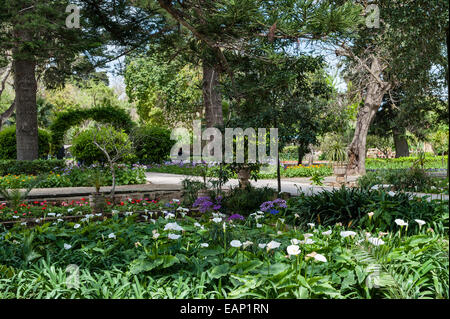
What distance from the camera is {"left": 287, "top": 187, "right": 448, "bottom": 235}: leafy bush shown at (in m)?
3.45

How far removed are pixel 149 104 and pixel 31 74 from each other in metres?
12.5

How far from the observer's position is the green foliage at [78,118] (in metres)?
13.1

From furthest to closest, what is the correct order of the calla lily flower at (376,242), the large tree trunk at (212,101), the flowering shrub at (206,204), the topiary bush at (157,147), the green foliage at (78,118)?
the topiary bush at (157,147) < the green foliage at (78,118) < the large tree trunk at (212,101) < the flowering shrub at (206,204) < the calla lily flower at (376,242)

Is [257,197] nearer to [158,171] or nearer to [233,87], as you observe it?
[233,87]

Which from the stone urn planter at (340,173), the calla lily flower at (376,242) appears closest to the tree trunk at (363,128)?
the stone urn planter at (340,173)

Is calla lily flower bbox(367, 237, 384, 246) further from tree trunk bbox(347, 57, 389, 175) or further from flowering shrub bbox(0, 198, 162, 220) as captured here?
tree trunk bbox(347, 57, 389, 175)

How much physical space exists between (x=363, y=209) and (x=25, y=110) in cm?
1023

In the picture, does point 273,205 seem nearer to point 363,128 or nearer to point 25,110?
point 363,128

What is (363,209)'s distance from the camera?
377 cm

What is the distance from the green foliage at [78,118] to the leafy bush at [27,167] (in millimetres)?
2897

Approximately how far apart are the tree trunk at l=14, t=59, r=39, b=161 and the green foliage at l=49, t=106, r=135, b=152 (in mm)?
2119

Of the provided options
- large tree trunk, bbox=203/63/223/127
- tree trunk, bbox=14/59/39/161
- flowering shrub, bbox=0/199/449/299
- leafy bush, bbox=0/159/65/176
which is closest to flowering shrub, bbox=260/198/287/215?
flowering shrub, bbox=0/199/449/299

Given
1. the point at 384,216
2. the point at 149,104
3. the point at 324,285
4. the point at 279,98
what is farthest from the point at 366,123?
the point at 149,104

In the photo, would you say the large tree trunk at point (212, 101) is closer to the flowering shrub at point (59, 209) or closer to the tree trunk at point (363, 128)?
the tree trunk at point (363, 128)
